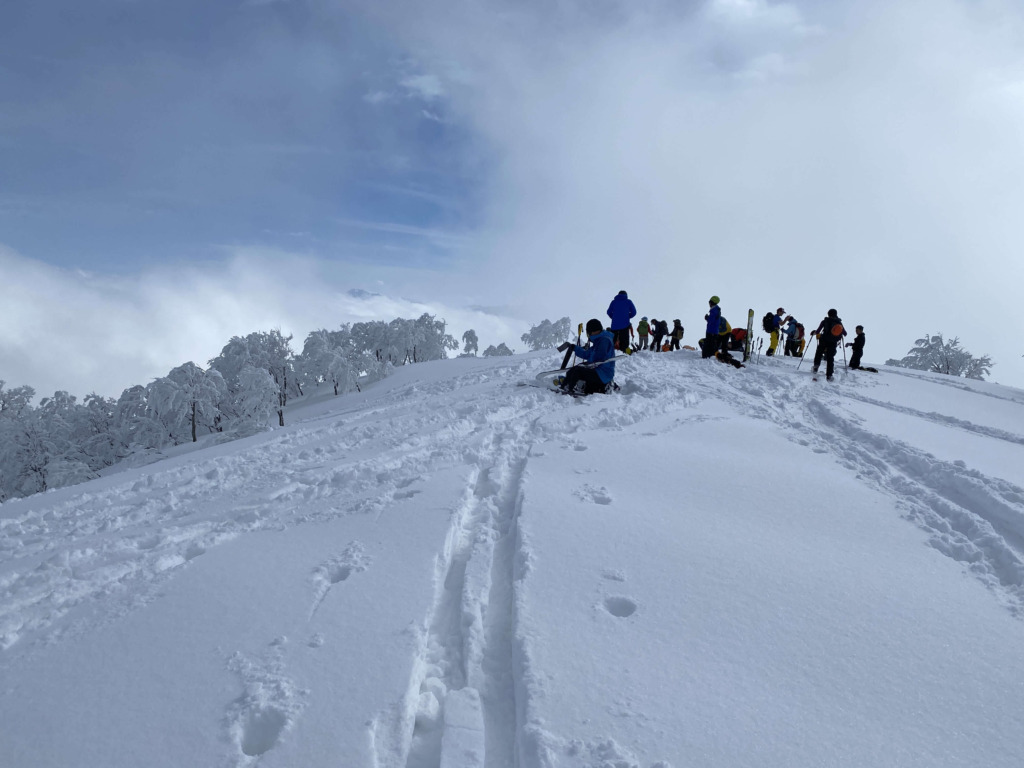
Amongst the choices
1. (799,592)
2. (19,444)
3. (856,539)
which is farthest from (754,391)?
(19,444)

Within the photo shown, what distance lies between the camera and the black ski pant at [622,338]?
15.4m

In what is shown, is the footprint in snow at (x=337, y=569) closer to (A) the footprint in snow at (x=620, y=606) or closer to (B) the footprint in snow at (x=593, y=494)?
(A) the footprint in snow at (x=620, y=606)

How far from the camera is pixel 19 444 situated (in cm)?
2466

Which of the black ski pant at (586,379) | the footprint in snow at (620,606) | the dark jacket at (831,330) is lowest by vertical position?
the footprint in snow at (620,606)

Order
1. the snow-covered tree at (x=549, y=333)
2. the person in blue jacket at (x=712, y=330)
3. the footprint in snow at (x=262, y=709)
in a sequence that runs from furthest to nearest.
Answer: the snow-covered tree at (x=549, y=333), the person in blue jacket at (x=712, y=330), the footprint in snow at (x=262, y=709)

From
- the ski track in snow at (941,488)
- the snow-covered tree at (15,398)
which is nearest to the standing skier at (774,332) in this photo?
the ski track in snow at (941,488)

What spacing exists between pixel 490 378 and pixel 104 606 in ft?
32.3

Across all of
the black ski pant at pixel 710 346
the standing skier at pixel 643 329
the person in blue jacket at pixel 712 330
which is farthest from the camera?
the standing skier at pixel 643 329

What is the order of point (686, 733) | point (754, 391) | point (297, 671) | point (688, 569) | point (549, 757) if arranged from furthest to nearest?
point (754, 391)
point (688, 569)
point (297, 671)
point (686, 733)
point (549, 757)

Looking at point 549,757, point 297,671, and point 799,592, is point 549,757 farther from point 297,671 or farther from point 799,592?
point 799,592

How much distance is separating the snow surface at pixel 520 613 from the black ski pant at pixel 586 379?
11.6 feet

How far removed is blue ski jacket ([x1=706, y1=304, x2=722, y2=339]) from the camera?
13850mm

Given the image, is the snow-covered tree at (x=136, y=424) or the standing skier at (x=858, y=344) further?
the snow-covered tree at (x=136, y=424)

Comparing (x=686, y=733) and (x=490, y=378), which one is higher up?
(x=490, y=378)
